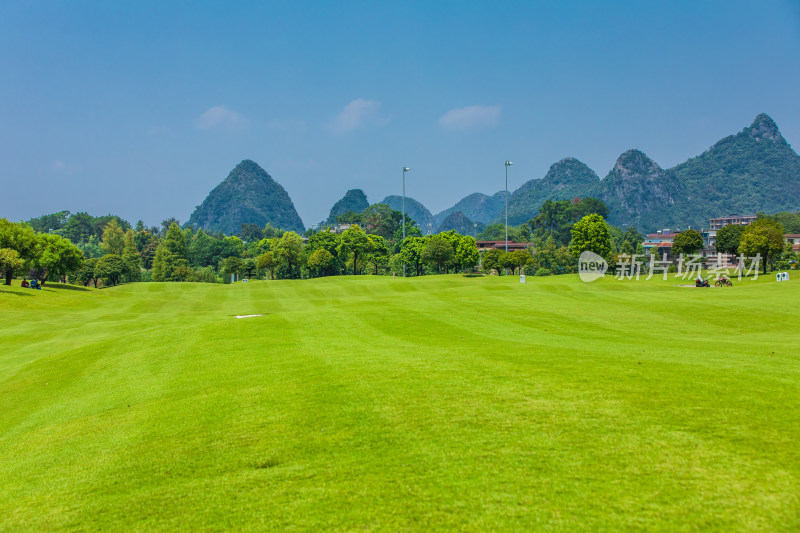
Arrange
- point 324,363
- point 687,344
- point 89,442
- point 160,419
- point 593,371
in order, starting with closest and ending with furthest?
point 89,442 < point 160,419 < point 593,371 < point 324,363 < point 687,344

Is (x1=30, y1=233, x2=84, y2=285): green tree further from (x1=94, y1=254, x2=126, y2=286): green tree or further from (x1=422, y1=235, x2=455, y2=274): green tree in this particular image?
(x1=422, y1=235, x2=455, y2=274): green tree

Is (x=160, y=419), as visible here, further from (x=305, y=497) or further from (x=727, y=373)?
(x=727, y=373)

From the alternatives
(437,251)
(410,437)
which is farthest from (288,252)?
(410,437)

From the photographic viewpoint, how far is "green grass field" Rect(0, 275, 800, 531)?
625cm

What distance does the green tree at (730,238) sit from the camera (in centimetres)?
7462

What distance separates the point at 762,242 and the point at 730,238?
10487 millimetres

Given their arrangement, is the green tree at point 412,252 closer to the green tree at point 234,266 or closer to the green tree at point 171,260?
the green tree at point 234,266

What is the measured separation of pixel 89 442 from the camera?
10180mm

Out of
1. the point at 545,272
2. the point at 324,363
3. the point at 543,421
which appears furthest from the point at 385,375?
the point at 545,272

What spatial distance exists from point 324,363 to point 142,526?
26.4 feet

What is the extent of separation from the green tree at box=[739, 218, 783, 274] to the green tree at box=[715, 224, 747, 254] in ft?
17.9

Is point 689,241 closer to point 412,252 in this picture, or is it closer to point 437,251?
point 437,251

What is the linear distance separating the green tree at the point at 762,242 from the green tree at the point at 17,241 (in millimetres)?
90999

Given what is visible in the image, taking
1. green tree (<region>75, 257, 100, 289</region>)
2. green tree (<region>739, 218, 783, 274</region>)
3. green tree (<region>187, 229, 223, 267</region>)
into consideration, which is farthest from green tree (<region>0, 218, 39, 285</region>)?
green tree (<region>187, 229, 223, 267</region>)
